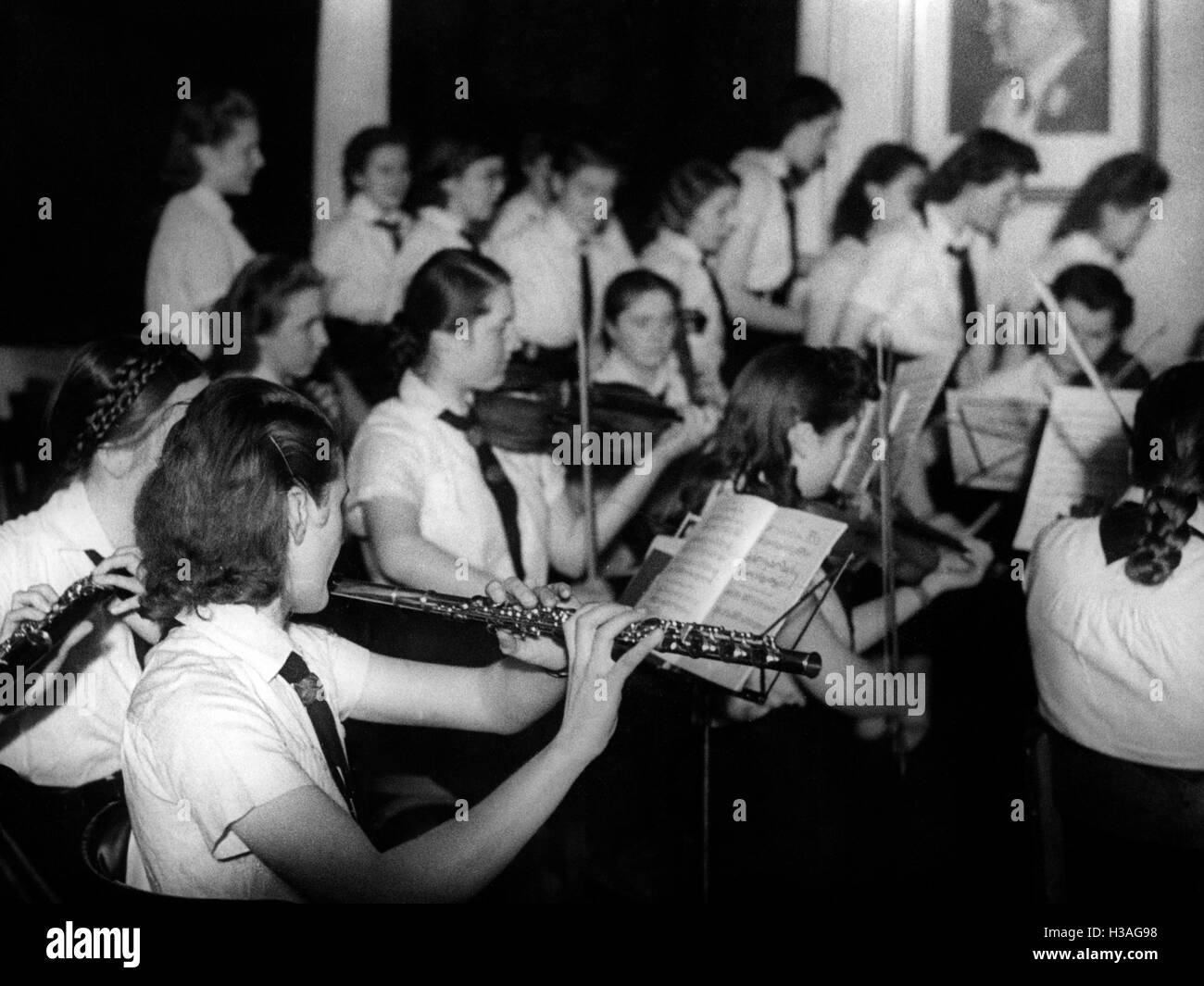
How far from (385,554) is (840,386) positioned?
3.47 ft

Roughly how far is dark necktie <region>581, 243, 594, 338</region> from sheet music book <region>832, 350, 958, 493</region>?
2.62ft

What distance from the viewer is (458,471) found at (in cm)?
282

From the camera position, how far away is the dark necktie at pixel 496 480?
285cm

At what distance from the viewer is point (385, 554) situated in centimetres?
271

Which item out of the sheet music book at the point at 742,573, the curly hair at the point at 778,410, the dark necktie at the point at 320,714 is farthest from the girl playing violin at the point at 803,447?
the dark necktie at the point at 320,714

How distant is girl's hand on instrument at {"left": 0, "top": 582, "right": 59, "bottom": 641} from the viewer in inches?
83.2

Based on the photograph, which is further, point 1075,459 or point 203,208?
point 203,208

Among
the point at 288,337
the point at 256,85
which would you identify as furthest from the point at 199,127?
the point at 288,337

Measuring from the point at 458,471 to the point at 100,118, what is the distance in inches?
48.0

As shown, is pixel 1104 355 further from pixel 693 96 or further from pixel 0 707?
pixel 0 707

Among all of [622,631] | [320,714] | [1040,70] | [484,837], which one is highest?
[1040,70]

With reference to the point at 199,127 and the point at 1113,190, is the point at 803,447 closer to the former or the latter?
the point at 1113,190

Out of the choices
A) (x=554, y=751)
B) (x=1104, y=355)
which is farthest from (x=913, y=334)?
(x=554, y=751)

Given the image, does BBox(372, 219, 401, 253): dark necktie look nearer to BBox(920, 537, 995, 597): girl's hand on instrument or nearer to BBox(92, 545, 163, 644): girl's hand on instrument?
BBox(92, 545, 163, 644): girl's hand on instrument
